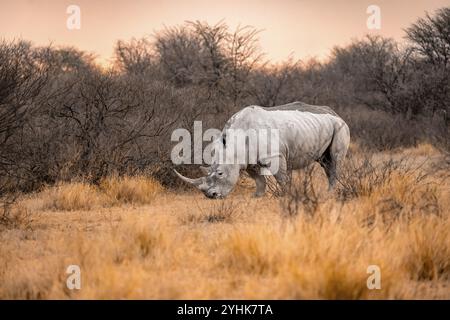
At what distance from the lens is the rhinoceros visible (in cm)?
842

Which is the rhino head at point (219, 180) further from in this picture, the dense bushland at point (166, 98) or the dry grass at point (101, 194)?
the dense bushland at point (166, 98)

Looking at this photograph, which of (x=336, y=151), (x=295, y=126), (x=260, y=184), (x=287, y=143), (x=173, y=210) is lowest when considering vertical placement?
(x=173, y=210)

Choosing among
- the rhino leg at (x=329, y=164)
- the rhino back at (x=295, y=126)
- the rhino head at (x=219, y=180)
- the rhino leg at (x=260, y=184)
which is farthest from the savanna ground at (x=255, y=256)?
the rhino leg at (x=329, y=164)

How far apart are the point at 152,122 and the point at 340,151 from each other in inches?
141

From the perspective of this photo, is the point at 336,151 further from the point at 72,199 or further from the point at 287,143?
the point at 72,199

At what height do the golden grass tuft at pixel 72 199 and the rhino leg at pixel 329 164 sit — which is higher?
the rhino leg at pixel 329 164

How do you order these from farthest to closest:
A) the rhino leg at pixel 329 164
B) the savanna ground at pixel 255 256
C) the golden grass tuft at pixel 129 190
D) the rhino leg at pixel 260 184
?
the rhino leg at pixel 329 164 < the rhino leg at pixel 260 184 < the golden grass tuft at pixel 129 190 < the savanna ground at pixel 255 256

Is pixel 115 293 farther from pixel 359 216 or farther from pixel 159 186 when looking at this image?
pixel 159 186

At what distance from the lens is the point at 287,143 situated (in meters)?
8.97

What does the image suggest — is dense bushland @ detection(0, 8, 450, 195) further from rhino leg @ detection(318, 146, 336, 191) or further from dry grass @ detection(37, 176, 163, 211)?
rhino leg @ detection(318, 146, 336, 191)

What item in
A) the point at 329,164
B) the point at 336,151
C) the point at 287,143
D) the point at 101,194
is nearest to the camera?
the point at 101,194

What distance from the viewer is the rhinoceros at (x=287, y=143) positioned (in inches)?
332

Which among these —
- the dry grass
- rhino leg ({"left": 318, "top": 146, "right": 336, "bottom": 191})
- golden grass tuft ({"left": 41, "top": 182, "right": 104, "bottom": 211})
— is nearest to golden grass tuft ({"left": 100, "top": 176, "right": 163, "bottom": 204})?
the dry grass

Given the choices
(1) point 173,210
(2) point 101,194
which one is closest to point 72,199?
(2) point 101,194
